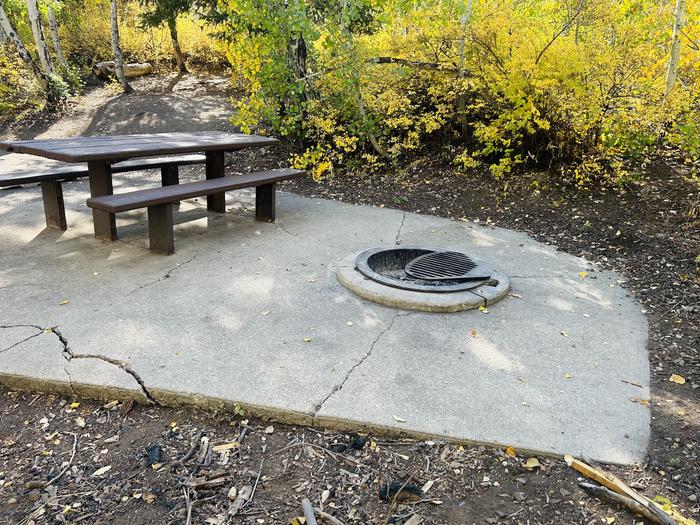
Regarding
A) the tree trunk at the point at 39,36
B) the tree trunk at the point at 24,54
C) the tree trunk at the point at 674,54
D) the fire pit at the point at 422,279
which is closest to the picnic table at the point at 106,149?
the fire pit at the point at 422,279

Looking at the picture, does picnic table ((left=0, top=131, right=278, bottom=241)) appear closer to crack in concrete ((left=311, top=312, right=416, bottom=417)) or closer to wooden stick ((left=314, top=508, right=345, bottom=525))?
crack in concrete ((left=311, top=312, right=416, bottom=417))

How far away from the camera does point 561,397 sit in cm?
237

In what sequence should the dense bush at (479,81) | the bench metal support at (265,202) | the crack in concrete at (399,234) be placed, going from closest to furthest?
the crack in concrete at (399,234) < the bench metal support at (265,202) < the dense bush at (479,81)

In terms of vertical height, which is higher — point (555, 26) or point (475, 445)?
point (555, 26)

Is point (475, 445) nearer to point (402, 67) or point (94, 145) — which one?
point (94, 145)

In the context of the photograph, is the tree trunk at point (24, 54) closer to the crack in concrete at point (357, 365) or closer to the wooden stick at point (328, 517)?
the crack in concrete at point (357, 365)

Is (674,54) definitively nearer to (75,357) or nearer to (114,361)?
(114,361)

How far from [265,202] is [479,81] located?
2786 mm

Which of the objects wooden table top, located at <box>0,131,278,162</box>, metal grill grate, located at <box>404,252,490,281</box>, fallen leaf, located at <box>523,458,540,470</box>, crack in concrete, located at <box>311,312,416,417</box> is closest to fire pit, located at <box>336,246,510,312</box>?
metal grill grate, located at <box>404,252,490,281</box>

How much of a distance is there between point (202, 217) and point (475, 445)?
3.87 m

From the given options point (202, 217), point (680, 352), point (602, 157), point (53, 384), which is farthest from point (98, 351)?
point (602, 157)

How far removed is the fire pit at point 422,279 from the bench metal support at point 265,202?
1.41 metres

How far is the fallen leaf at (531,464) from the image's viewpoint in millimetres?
1953

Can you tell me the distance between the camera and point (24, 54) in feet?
33.3
